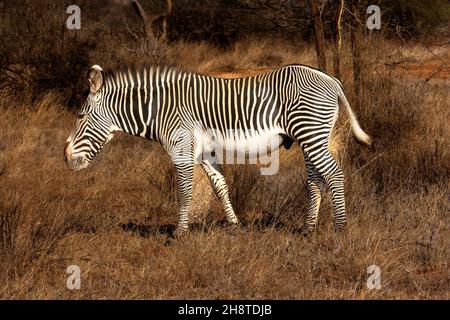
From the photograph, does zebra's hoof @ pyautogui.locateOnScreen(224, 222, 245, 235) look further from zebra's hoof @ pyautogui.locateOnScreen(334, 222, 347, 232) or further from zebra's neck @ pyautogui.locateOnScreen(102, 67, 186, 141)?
zebra's neck @ pyautogui.locateOnScreen(102, 67, 186, 141)

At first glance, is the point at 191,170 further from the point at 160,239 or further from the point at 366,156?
the point at 366,156

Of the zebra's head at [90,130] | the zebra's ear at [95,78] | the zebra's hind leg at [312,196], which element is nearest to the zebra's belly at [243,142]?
the zebra's hind leg at [312,196]

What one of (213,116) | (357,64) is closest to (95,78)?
(213,116)

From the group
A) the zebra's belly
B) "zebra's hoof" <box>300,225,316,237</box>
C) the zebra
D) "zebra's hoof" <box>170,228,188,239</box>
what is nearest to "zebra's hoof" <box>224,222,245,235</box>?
the zebra

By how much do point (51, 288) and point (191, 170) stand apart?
1.88m

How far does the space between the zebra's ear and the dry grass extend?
109 cm

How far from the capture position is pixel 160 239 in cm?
671

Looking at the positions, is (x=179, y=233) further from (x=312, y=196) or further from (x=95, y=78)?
(x=95, y=78)

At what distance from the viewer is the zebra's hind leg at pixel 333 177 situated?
22.5 ft

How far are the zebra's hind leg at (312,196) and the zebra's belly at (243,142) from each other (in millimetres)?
326

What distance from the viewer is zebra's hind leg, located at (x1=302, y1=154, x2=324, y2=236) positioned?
23.0 feet

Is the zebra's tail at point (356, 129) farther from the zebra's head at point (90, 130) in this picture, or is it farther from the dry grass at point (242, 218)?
the zebra's head at point (90, 130)

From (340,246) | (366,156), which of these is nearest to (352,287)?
(340,246)
